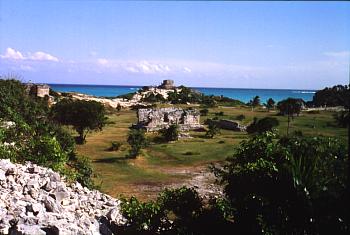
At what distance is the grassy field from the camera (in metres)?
28.6

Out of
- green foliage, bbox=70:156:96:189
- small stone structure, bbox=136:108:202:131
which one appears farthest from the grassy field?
small stone structure, bbox=136:108:202:131

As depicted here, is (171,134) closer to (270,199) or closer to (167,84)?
(270,199)

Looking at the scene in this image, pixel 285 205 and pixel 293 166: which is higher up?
pixel 293 166

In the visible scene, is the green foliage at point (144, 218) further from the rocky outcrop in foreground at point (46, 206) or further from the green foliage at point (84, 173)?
the green foliage at point (84, 173)

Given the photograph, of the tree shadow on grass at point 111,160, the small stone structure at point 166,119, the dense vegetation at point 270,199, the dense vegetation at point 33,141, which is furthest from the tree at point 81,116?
the dense vegetation at point 270,199

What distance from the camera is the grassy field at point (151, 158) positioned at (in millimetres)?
28584

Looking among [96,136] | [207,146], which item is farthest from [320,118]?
[96,136]

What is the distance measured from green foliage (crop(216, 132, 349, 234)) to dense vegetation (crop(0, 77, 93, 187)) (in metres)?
8.08

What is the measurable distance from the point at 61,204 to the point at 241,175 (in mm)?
5810

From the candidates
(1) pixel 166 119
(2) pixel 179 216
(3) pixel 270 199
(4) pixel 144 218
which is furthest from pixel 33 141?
(1) pixel 166 119

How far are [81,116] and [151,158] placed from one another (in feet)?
31.6

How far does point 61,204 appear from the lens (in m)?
14.4

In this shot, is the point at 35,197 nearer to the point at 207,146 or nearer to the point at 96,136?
the point at 207,146

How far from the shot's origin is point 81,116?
4409 cm
